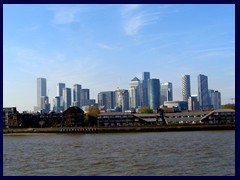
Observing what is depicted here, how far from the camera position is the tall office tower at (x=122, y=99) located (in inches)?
3880

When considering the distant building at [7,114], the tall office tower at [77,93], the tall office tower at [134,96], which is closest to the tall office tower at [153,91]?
the tall office tower at [134,96]

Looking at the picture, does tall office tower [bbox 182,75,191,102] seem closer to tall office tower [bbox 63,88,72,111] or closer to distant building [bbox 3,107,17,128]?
tall office tower [bbox 63,88,72,111]

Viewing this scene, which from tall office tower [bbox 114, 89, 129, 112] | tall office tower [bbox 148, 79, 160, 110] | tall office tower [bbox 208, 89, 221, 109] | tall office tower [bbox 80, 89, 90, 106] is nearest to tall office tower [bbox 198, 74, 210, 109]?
tall office tower [bbox 208, 89, 221, 109]

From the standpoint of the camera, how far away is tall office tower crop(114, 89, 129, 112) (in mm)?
98562

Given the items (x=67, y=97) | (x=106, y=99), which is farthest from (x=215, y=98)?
(x=67, y=97)

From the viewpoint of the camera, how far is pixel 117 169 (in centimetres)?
755

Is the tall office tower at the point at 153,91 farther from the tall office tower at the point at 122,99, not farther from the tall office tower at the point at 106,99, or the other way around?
the tall office tower at the point at 106,99

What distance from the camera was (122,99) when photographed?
101 meters

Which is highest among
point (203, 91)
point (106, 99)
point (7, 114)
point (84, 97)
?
point (203, 91)

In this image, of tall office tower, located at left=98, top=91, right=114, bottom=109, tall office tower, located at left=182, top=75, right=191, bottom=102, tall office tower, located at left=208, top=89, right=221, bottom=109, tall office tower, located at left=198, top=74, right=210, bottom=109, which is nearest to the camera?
tall office tower, located at left=208, top=89, right=221, bottom=109

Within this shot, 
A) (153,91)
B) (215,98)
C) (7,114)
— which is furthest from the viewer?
(153,91)

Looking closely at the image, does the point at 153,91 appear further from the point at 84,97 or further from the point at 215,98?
the point at 84,97
